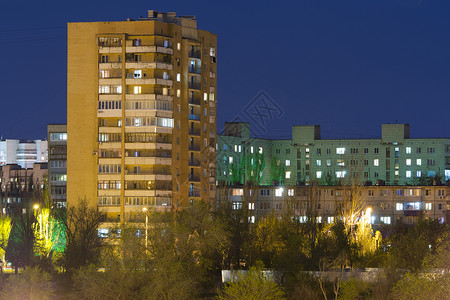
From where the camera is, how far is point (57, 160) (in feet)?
367

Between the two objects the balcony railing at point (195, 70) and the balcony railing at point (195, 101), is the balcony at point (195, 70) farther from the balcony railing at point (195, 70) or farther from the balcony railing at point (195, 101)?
the balcony railing at point (195, 101)

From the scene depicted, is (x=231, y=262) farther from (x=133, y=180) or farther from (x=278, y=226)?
(x=133, y=180)

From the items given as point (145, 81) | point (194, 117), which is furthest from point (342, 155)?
point (145, 81)

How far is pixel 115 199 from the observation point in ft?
259

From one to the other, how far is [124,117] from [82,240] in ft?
67.4

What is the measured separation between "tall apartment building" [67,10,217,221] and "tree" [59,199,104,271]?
524cm

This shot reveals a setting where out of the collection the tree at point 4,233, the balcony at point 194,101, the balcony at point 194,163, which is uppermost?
the balcony at point 194,101

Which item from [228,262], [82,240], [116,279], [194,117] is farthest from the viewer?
[194,117]

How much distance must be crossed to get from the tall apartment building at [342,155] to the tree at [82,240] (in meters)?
53.4

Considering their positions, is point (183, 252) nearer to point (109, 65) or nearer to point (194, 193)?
point (194, 193)

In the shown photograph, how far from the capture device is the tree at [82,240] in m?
59.2

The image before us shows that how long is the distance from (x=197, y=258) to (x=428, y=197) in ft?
173

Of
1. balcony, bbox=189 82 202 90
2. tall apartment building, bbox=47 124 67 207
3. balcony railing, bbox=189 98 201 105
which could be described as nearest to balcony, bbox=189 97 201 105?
balcony railing, bbox=189 98 201 105

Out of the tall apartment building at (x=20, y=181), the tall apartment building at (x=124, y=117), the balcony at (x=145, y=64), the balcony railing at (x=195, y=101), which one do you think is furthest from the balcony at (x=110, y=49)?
the tall apartment building at (x=20, y=181)
